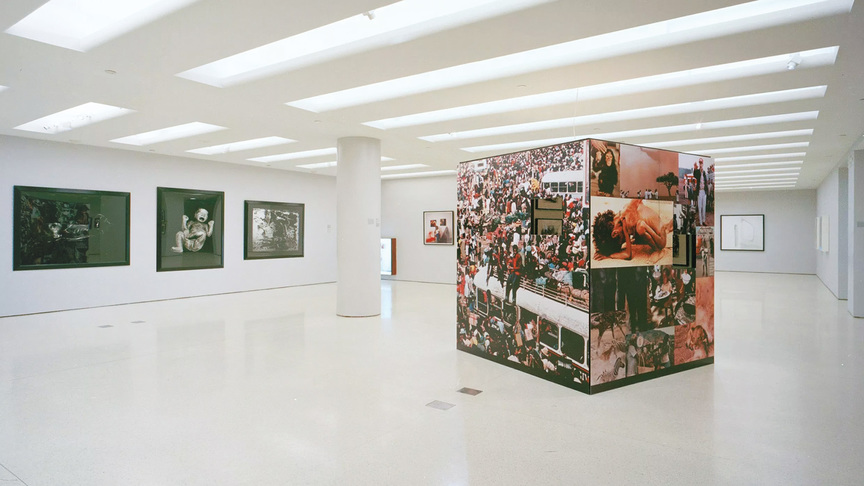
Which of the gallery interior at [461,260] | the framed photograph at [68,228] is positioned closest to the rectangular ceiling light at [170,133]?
the gallery interior at [461,260]

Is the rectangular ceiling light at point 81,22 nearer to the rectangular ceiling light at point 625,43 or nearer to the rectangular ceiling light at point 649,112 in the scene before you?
the rectangular ceiling light at point 625,43

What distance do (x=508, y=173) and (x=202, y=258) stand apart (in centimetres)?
1320

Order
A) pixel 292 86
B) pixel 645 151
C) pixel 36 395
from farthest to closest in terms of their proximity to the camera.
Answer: pixel 292 86
pixel 645 151
pixel 36 395

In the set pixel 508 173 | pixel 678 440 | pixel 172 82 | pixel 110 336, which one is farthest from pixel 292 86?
pixel 678 440

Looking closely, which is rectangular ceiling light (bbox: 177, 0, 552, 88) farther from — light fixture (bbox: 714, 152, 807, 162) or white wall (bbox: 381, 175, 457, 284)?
white wall (bbox: 381, 175, 457, 284)

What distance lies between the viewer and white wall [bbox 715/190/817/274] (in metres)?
27.1

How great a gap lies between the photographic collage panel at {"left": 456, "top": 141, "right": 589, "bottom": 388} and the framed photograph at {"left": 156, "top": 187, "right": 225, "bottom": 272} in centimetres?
1156

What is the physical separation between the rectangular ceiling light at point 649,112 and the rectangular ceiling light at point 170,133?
548 cm

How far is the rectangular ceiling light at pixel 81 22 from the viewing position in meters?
6.59

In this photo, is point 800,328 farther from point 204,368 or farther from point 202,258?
point 202,258

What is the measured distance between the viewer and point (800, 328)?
11664 mm

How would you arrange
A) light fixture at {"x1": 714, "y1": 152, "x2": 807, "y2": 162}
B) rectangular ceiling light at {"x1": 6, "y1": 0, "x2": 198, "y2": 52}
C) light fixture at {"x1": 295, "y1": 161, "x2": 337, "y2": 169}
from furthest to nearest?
light fixture at {"x1": 295, "y1": 161, "x2": 337, "y2": 169} < light fixture at {"x1": 714, "y1": 152, "x2": 807, "y2": 162} < rectangular ceiling light at {"x1": 6, "y1": 0, "x2": 198, "y2": 52}

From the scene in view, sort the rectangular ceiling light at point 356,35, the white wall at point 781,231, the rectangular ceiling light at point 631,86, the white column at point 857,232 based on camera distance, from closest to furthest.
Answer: the rectangular ceiling light at point 356,35 < the rectangular ceiling light at point 631,86 < the white column at point 857,232 < the white wall at point 781,231

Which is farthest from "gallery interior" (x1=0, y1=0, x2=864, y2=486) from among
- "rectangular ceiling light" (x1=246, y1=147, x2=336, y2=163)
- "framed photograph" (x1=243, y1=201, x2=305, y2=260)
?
"framed photograph" (x1=243, y1=201, x2=305, y2=260)
